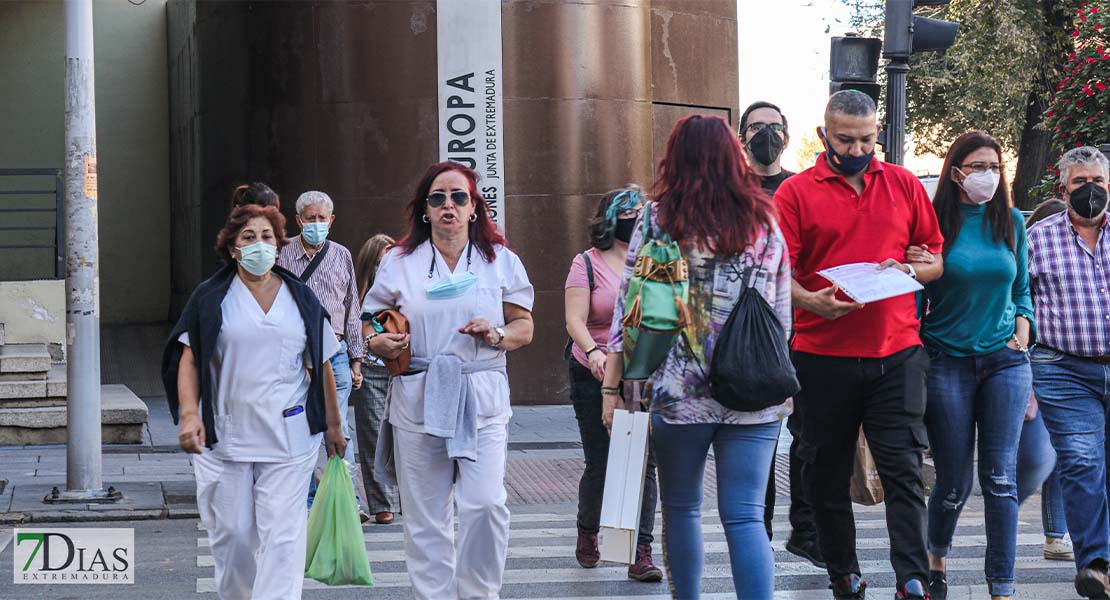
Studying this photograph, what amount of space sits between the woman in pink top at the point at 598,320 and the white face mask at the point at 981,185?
1.63 meters

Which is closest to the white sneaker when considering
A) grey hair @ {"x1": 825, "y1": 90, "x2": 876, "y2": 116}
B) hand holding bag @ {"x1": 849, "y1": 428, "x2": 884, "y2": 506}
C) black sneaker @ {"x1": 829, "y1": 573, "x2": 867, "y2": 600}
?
hand holding bag @ {"x1": 849, "y1": 428, "x2": 884, "y2": 506}

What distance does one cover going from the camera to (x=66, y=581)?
681 centimetres

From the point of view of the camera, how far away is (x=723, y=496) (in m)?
4.77

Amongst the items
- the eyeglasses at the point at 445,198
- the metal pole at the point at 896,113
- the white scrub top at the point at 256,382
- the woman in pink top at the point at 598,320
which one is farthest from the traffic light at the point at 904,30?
the white scrub top at the point at 256,382

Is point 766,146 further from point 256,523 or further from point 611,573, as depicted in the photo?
point 256,523

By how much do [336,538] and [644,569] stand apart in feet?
5.98

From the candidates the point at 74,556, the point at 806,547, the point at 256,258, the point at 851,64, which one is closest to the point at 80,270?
the point at 74,556

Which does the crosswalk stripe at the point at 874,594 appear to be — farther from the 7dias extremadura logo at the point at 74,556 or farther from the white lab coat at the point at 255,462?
the 7dias extremadura logo at the point at 74,556

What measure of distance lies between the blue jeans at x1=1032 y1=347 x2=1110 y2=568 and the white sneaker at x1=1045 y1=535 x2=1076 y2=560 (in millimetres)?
701

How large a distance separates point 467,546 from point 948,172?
2.54 m

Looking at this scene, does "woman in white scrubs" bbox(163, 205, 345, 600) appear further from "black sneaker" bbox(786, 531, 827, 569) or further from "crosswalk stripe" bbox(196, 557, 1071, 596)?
"black sneaker" bbox(786, 531, 827, 569)

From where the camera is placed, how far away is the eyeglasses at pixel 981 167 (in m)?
5.88

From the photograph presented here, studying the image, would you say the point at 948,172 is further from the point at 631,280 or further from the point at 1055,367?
the point at 631,280

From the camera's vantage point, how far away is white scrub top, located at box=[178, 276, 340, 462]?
5.21 metres
